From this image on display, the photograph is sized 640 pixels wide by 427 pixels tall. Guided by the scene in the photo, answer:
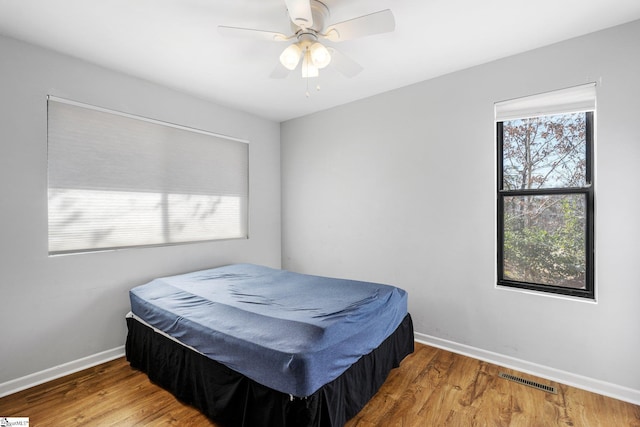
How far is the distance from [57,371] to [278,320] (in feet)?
6.52

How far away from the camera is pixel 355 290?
2.35m

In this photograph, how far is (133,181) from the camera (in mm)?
2771

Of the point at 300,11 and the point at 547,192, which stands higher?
the point at 300,11

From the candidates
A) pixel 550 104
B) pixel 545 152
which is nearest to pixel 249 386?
pixel 545 152

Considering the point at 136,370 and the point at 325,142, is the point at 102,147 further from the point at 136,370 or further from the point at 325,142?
the point at 325,142

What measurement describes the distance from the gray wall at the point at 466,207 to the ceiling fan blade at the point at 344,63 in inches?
43.3

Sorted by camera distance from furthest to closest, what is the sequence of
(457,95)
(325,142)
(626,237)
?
(325,142) → (457,95) → (626,237)

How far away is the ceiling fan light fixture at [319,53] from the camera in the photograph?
183cm

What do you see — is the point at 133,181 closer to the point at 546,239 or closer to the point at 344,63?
the point at 344,63

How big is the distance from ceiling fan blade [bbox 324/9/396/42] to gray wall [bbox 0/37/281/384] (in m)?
2.06

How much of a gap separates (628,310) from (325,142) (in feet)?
10.2

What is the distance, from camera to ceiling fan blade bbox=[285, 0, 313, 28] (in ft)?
4.89

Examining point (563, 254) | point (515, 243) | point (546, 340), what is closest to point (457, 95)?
point (515, 243)

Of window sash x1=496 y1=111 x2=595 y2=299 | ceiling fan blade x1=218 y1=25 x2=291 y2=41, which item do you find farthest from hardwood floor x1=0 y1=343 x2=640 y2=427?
ceiling fan blade x1=218 y1=25 x2=291 y2=41
